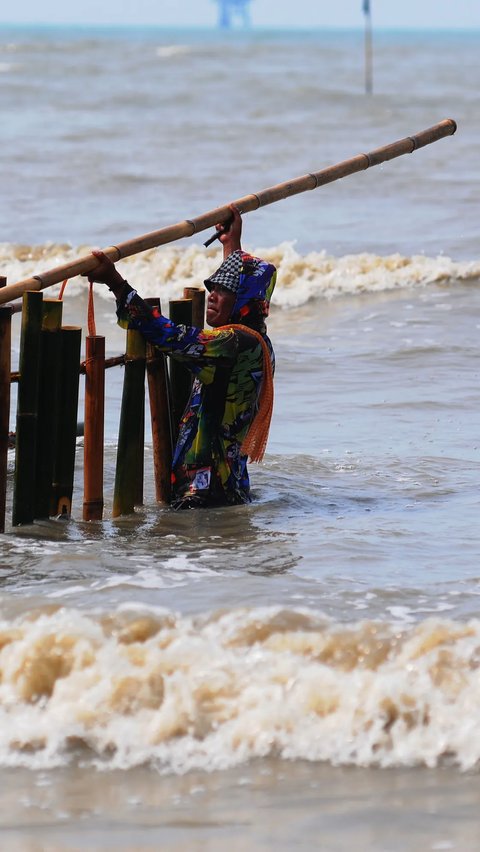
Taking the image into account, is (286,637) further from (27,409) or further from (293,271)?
(293,271)

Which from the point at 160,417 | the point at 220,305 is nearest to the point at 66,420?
the point at 160,417

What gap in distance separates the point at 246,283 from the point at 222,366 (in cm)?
38

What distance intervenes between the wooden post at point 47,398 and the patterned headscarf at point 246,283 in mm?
690

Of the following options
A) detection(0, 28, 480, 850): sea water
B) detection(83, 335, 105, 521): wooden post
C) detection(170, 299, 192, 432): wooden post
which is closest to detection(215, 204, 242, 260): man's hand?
detection(170, 299, 192, 432): wooden post

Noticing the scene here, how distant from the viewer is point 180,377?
249 inches

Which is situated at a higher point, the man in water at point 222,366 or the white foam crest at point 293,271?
the white foam crest at point 293,271

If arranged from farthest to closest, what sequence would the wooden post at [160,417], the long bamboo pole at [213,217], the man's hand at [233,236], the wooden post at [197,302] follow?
1. the wooden post at [197,302]
2. the wooden post at [160,417]
3. the man's hand at [233,236]
4. the long bamboo pole at [213,217]

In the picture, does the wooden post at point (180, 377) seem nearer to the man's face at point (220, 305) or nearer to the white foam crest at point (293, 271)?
the man's face at point (220, 305)

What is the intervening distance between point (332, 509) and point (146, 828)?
307 centimetres

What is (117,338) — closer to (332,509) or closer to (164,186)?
(332,509)

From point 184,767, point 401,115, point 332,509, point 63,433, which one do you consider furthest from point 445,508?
point 401,115

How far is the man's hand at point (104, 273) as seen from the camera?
5434 millimetres

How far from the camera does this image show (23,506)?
230 inches

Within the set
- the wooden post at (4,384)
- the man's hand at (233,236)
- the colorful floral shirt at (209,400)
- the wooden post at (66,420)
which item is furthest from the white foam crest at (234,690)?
the man's hand at (233,236)
